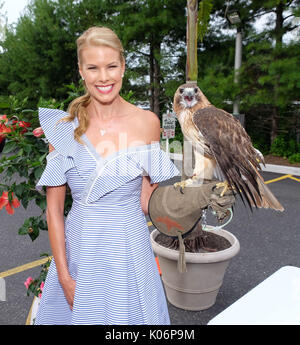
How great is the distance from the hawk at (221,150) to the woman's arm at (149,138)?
0.19m

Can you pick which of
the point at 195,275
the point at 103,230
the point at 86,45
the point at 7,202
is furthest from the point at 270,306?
the point at 195,275

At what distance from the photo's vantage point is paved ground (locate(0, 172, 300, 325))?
2934 millimetres

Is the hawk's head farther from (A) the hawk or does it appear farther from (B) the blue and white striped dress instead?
(B) the blue and white striped dress

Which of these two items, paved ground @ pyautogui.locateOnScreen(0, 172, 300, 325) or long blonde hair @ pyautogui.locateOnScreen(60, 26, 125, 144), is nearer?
long blonde hair @ pyautogui.locateOnScreen(60, 26, 125, 144)

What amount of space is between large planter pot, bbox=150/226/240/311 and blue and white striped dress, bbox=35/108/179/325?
133cm

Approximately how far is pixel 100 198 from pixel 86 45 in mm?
626

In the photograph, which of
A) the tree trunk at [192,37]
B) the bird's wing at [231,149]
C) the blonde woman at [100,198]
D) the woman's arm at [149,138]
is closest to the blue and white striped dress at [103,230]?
the blonde woman at [100,198]

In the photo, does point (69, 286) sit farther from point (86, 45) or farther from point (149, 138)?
point (86, 45)

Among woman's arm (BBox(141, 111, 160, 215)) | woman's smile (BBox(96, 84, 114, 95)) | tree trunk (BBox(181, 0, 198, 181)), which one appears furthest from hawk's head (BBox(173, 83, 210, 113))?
woman's smile (BBox(96, 84, 114, 95))

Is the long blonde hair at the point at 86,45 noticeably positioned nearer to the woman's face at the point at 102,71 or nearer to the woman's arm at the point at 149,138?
the woman's face at the point at 102,71

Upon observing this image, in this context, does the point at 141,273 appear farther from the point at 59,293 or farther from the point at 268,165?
the point at 268,165

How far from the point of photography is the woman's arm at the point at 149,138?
1.46 metres

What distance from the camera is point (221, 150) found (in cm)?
180
